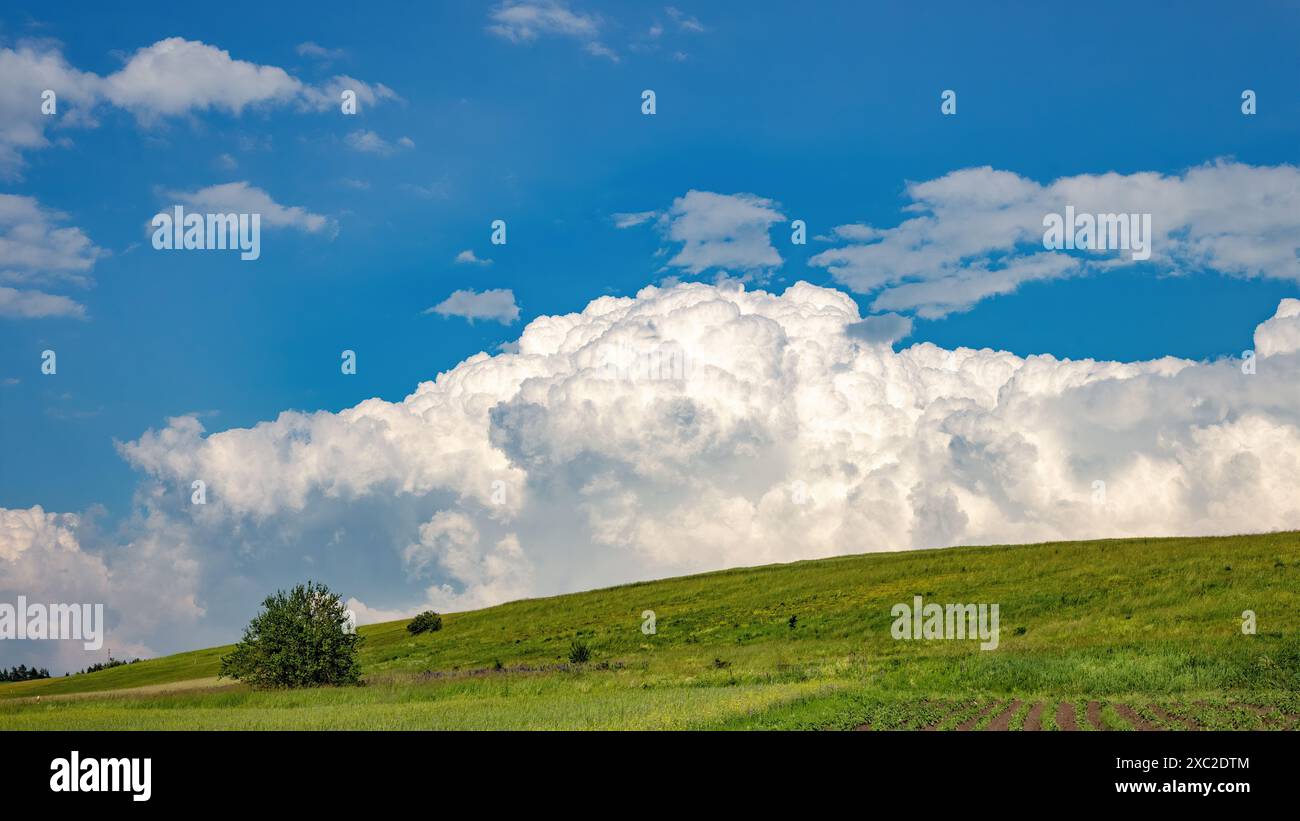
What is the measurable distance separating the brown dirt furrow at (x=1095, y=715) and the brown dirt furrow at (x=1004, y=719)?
2256mm

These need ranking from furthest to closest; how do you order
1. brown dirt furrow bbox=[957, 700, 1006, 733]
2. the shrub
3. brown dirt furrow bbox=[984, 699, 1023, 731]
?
1. the shrub
2. brown dirt furrow bbox=[957, 700, 1006, 733]
3. brown dirt furrow bbox=[984, 699, 1023, 731]

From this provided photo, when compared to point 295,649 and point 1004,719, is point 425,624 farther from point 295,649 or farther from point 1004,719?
point 1004,719

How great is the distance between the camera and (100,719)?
40656 millimetres

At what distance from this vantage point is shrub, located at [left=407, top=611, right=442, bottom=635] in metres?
111

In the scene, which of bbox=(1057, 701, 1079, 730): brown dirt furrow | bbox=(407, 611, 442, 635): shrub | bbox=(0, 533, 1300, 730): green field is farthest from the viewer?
bbox=(407, 611, 442, 635): shrub

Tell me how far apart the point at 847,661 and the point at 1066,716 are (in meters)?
26.6

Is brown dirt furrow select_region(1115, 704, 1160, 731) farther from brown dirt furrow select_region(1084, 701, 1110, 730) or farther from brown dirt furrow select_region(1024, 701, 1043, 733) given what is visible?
brown dirt furrow select_region(1024, 701, 1043, 733)

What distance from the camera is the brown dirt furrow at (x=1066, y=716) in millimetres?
29163

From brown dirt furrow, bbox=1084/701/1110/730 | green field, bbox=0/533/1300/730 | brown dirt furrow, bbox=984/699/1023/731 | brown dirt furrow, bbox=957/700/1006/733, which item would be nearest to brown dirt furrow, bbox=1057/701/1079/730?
green field, bbox=0/533/1300/730

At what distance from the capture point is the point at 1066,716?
32.2 meters

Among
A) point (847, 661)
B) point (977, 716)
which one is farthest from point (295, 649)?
point (977, 716)

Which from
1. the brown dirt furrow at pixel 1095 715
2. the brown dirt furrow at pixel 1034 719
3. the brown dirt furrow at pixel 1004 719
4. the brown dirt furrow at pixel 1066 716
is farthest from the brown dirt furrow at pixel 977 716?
the brown dirt furrow at pixel 1095 715

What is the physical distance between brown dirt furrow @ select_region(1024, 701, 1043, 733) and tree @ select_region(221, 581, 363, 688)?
40.8 metres
